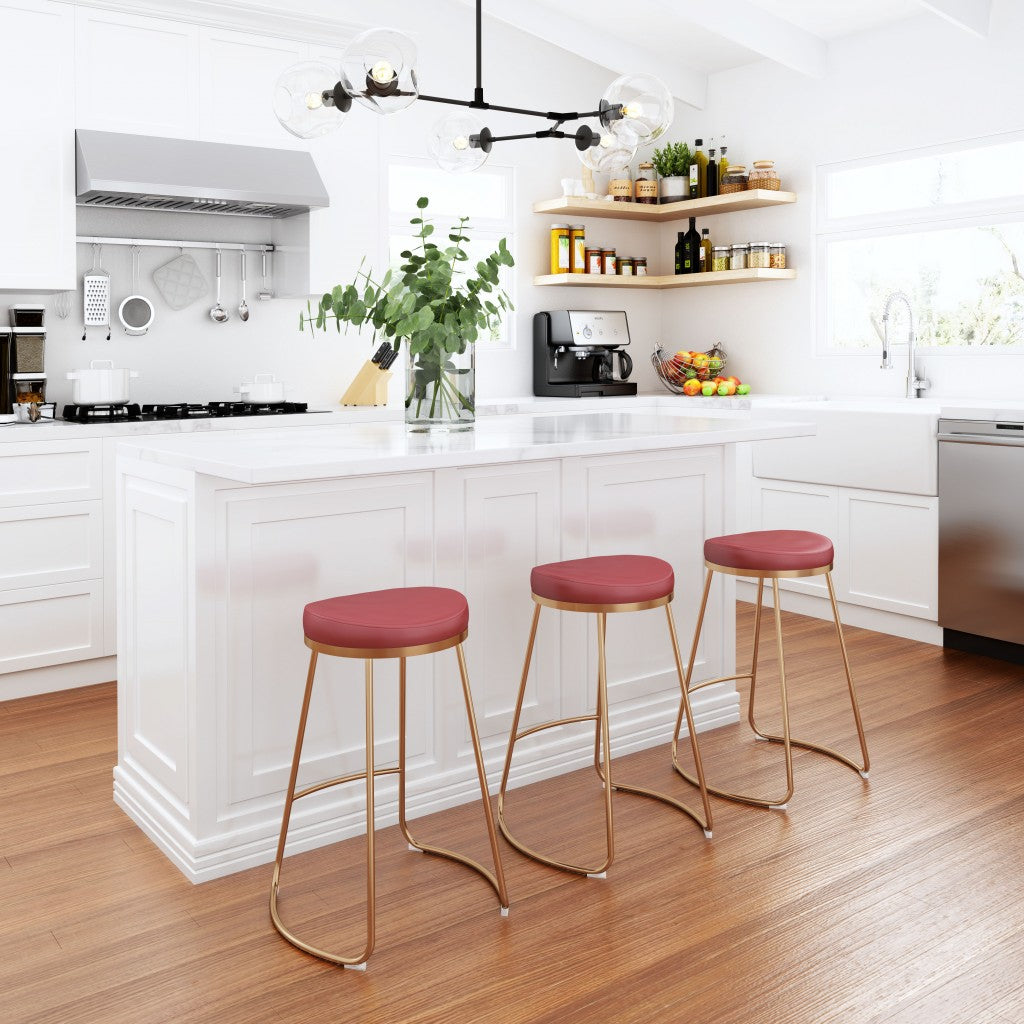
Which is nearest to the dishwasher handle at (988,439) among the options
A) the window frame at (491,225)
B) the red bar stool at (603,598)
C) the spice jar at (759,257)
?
the spice jar at (759,257)

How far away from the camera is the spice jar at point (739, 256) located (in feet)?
17.6

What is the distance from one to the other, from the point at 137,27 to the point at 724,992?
378cm

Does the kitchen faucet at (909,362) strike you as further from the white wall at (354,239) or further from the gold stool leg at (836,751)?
the gold stool leg at (836,751)

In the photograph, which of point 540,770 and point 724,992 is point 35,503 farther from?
point 724,992

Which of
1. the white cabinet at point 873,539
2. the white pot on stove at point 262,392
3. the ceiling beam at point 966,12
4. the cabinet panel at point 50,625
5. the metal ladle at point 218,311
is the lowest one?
the cabinet panel at point 50,625

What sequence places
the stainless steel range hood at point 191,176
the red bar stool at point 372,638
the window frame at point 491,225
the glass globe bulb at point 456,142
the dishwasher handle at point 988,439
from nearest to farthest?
1. the red bar stool at point 372,638
2. the glass globe bulb at point 456,142
3. the dishwasher handle at point 988,439
4. the stainless steel range hood at point 191,176
5. the window frame at point 491,225

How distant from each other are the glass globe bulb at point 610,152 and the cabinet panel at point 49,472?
1942mm

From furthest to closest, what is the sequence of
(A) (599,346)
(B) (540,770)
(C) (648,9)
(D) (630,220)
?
1. (D) (630,220)
2. (A) (599,346)
3. (C) (648,9)
4. (B) (540,770)

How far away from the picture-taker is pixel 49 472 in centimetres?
360

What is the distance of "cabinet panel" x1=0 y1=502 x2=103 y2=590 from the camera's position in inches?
140

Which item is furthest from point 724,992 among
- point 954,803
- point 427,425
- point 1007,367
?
point 1007,367

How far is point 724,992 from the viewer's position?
185 centimetres

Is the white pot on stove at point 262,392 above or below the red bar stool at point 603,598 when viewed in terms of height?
above

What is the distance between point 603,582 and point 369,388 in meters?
2.57
